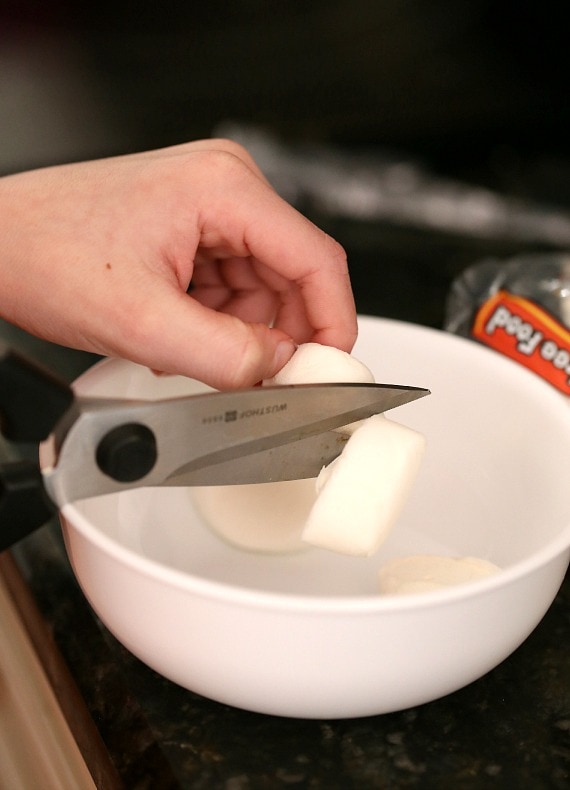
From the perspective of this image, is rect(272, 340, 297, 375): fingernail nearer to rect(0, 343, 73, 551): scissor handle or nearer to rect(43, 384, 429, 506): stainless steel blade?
rect(43, 384, 429, 506): stainless steel blade

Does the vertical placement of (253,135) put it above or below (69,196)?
below

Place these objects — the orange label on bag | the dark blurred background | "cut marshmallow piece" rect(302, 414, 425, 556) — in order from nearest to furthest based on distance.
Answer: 1. "cut marshmallow piece" rect(302, 414, 425, 556)
2. the orange label on bag
3. the dark blurred background

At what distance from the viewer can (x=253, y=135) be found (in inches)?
62.2

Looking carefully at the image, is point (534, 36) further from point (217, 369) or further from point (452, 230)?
point (217, 369)

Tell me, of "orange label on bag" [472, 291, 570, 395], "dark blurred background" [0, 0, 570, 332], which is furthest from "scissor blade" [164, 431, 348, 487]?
"dark blurred background" [0, 0, 570, 332]

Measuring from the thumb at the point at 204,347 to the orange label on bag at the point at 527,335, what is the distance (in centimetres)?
42

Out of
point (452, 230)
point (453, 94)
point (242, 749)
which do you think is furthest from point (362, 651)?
point (453, 94)

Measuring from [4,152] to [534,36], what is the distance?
0.97 m

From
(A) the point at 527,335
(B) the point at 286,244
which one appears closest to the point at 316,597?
(B) the point at 286,244

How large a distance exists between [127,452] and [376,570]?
0.33m

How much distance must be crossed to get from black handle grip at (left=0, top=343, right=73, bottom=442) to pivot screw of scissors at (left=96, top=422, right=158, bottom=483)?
0.04 meters

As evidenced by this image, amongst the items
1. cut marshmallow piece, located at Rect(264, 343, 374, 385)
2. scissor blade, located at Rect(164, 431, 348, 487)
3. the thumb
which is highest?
the thumb

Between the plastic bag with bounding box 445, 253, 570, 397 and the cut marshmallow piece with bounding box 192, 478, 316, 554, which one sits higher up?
the plastic bag with bounding box 445, 253, 570, 397

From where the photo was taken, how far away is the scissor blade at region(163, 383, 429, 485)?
655 mm
